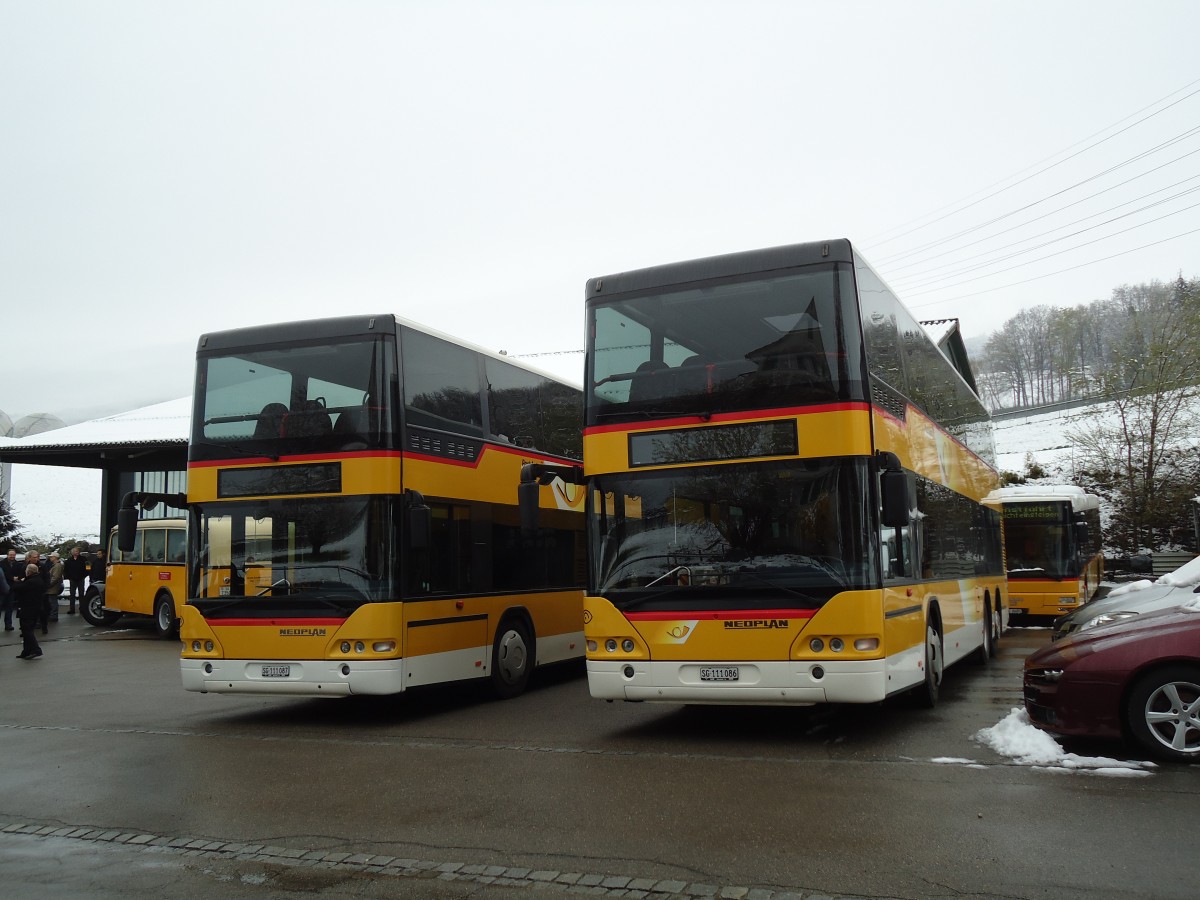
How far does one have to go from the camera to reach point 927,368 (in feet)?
42.1

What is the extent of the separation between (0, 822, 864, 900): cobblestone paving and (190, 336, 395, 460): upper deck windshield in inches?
191

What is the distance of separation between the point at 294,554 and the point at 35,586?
11350 mm

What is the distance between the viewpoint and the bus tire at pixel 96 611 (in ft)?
92.3

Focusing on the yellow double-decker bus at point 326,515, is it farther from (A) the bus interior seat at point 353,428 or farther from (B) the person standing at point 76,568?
(B) the person standing at point 76,568

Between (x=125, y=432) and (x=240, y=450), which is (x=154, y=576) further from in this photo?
(x=240, y=450)

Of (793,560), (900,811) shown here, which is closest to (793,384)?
(793,560)

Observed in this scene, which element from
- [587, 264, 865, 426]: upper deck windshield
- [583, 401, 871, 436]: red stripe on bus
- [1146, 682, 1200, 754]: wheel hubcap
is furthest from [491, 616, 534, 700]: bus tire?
[1146, 682, 1200, 754]: wheel hubcap

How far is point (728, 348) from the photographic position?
30.9 feet

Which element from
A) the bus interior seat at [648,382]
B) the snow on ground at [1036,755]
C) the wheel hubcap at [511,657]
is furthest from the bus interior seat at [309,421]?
the snow on ground at [1036,755]

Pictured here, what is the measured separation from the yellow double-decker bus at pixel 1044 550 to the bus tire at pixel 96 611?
2198 cm

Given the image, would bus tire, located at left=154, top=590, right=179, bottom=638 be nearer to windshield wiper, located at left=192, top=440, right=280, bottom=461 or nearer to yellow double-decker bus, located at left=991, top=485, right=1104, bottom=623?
windshield wiper, located at left=192, top=440, right=280, bottom=461

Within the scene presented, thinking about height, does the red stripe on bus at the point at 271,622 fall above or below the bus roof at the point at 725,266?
below

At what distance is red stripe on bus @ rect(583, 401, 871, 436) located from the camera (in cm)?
889

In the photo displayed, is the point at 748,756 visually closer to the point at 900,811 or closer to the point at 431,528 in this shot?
the point at 900,811
